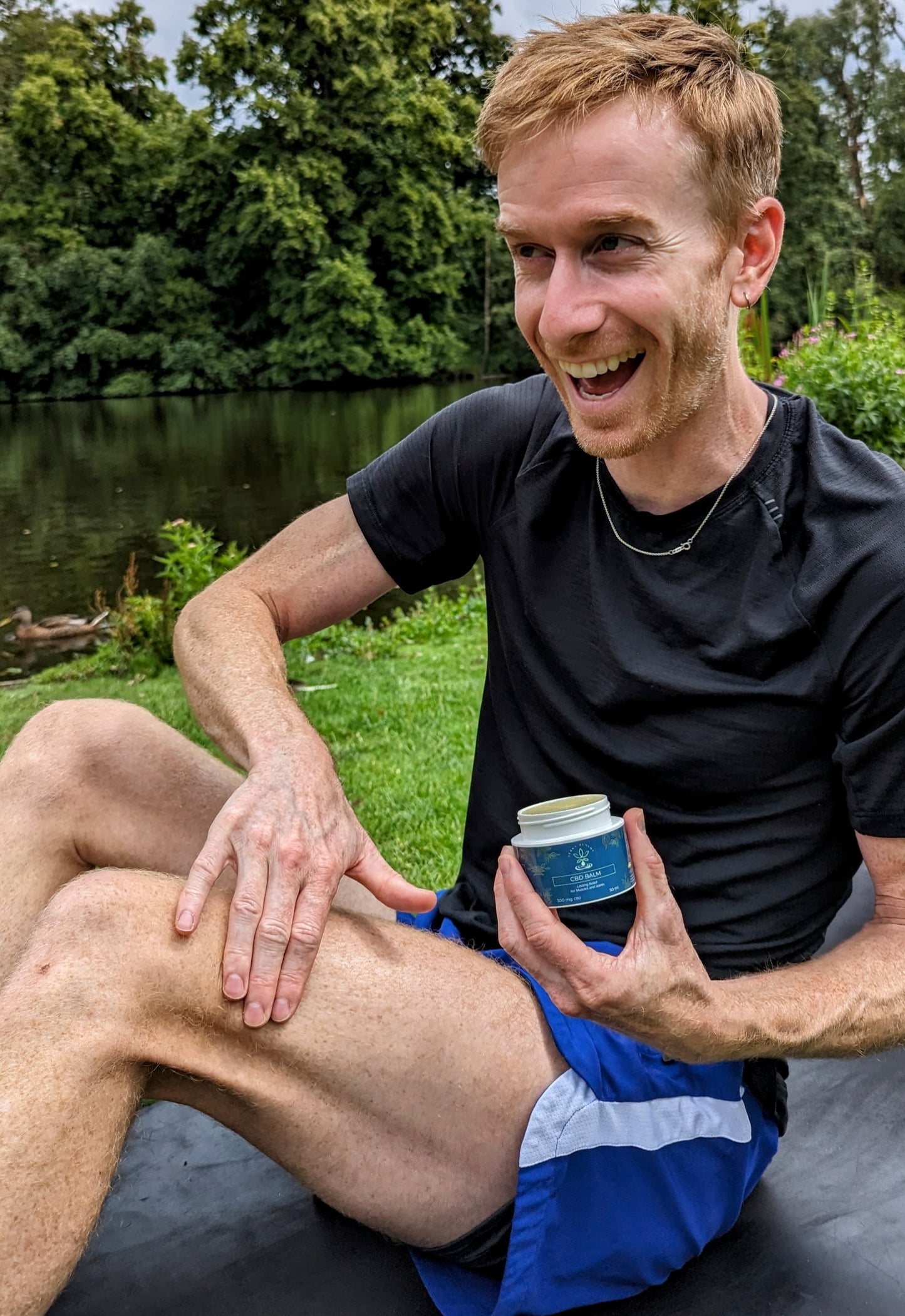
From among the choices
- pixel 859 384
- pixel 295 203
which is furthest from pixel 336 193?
pixel 859 384

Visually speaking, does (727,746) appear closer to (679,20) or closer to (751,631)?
(751,631)

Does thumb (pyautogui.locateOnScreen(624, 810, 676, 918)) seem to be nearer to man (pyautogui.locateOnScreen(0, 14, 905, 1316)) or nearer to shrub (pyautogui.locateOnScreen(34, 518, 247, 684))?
man (pyautogui.locateOnScreen(0, 14, 905, 1316))

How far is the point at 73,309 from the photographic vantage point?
36.8 meters

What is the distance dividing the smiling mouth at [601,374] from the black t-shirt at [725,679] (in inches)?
7.0

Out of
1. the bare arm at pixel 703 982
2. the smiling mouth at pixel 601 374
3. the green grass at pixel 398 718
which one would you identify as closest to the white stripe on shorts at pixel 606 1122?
the bare arm at pixel 703 982

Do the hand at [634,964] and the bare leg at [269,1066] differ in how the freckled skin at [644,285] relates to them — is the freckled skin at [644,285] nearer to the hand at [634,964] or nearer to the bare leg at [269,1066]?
the hand at [634,964]

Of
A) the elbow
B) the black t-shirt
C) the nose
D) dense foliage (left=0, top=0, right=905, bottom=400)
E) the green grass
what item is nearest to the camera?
the black t-shirt

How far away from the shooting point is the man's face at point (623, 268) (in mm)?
1735

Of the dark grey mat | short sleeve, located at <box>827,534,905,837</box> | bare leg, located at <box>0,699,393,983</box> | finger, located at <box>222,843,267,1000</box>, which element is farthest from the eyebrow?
the dark grey mat

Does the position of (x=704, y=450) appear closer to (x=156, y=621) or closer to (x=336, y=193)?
(x=156, y=621)

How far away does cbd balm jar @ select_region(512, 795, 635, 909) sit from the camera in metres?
1.51

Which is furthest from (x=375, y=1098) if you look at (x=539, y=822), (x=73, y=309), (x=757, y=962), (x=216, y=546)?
(x=73, y=309)

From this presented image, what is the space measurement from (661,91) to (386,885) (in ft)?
4.13

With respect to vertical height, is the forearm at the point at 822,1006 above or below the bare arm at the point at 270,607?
below
